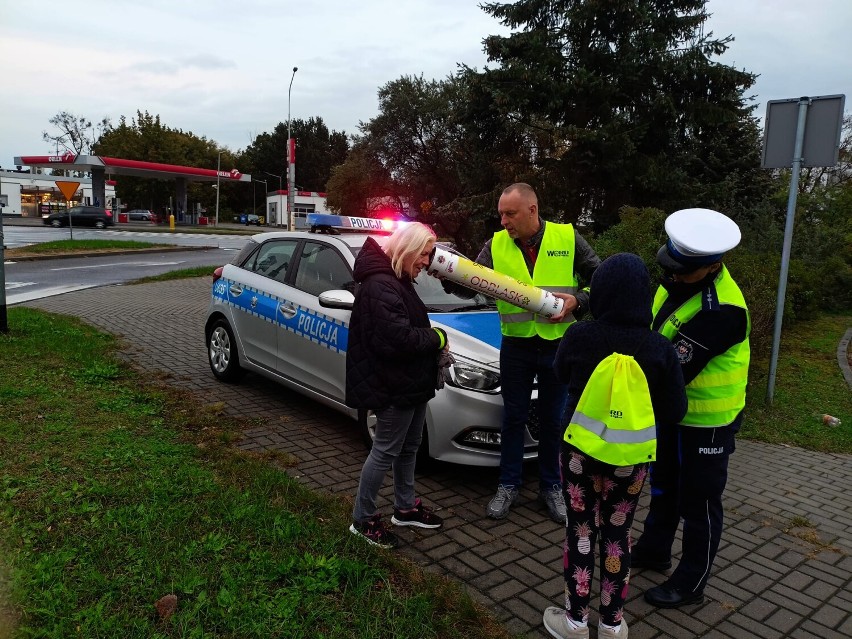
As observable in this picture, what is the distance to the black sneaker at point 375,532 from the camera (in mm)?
3465

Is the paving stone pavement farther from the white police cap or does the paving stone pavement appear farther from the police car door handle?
the white police cap

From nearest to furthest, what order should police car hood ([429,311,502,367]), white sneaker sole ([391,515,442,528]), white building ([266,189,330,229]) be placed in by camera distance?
white sneaker sole ([391,515,442,528]), police car hood ([429,311,502,367]), white building ([266,189,330,229])

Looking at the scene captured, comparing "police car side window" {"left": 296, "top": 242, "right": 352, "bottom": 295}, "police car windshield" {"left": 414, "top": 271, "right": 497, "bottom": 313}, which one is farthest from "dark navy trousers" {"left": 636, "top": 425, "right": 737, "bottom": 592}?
"police car side window" {"left": 296, "top": 242, "right": 352, "bottom": 295}

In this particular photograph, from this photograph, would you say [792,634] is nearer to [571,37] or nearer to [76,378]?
[76,378]

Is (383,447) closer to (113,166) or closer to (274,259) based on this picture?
(274,259)

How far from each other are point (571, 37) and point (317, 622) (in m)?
17.4

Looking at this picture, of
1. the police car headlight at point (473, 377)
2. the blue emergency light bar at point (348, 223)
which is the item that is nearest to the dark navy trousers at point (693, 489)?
the police car headlight at point (473, 377)

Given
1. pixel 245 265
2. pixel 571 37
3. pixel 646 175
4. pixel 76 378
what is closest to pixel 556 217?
pixel 646 175

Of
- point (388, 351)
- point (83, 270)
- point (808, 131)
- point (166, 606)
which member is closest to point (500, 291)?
point (388, 351)

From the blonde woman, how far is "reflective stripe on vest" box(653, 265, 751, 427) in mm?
1201

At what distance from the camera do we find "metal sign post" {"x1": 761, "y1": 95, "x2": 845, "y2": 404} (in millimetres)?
6320

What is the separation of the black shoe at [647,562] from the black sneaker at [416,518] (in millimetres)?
1079

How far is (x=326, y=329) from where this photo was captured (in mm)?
5070

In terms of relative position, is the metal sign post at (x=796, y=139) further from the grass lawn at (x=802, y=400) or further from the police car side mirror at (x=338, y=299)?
the police car side mirror at (x=338, y=299)
